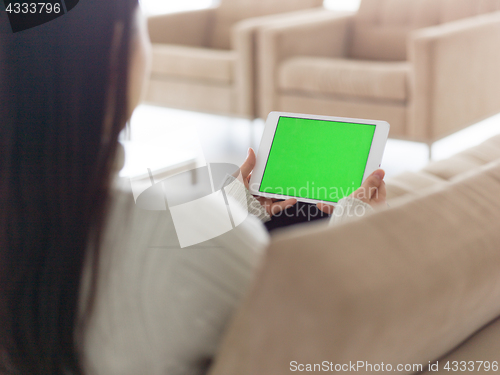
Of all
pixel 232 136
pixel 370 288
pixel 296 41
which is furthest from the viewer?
Answer: pixel 232 136

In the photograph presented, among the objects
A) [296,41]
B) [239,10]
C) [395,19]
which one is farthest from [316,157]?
[239,10]

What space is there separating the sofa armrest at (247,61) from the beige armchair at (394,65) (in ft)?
0.22

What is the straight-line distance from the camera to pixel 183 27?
3.55 meters

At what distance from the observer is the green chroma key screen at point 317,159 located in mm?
919

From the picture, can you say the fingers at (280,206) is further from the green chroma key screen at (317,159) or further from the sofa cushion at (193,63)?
the sofa cushion at (193,63)

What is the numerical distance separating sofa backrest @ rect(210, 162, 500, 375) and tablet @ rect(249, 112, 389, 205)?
45cm

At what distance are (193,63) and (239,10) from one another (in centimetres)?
59

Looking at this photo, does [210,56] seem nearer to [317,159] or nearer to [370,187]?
[317,159]

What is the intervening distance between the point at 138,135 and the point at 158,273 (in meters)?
2.38

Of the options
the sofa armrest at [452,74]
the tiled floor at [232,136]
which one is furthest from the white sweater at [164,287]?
the sofa armrest at [452,74]

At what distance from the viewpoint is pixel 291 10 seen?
3312 millimetres

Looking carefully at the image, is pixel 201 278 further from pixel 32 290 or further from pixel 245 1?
pixel 245 1

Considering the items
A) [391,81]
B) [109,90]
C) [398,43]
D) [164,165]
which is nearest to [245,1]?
[398,43]

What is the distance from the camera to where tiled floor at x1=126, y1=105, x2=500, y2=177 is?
2494mm
